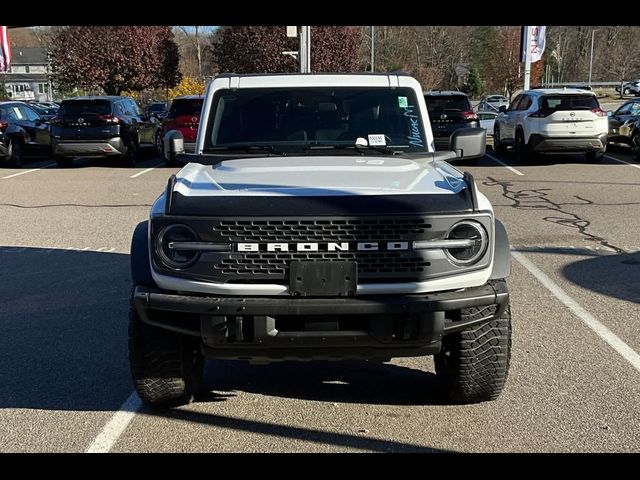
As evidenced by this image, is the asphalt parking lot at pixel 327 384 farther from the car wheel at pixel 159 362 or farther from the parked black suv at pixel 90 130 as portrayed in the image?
the parked black suv at pixel 90 130

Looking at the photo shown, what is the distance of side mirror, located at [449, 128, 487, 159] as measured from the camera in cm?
521

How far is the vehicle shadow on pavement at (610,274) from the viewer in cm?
678

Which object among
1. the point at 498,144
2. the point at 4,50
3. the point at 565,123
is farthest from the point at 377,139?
the point at 4,50

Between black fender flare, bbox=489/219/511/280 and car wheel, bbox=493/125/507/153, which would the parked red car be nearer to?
car wheel, bbox=493/125/507/153

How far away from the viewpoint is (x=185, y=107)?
59.3ft

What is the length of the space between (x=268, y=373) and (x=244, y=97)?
1.99 metres

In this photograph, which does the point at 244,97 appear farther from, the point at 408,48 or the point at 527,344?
the point at 408,48

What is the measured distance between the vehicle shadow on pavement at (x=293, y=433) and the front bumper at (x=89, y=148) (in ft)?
47.2

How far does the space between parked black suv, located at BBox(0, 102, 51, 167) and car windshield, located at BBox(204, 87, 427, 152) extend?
14675mm

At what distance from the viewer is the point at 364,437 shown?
3.96 meters

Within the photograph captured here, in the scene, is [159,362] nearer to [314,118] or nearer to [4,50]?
[314,118]

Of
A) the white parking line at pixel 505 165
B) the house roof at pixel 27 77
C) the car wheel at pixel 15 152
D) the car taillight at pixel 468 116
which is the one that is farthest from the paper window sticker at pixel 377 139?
the house roof at pixel 27 77
